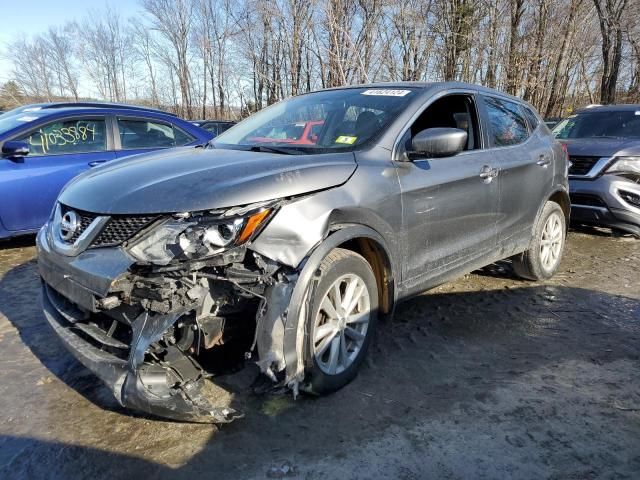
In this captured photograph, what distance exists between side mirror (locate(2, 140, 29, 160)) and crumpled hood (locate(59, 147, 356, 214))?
8.41 feet

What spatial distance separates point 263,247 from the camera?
7.86ft

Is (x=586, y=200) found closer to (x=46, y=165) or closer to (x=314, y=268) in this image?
(x=314, y=268)

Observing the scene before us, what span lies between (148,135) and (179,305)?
4.56m

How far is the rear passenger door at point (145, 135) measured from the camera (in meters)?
6.04

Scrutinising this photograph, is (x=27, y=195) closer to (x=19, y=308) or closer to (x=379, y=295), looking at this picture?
(x=19, y=308)

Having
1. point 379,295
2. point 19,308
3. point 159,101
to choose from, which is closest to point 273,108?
point 379,295

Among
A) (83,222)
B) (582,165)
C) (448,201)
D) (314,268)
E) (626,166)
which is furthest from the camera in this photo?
(582,165)

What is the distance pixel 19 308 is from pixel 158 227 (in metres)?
2.49

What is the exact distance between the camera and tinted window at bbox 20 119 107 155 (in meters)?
5.48

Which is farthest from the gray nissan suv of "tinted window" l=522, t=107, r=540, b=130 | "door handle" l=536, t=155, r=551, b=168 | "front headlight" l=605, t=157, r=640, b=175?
"front headlight" l=605, t=157, r=640, b=175

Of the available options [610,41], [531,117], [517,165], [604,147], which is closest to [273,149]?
[517,165]

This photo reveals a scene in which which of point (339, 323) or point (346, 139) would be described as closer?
point (339, 323)

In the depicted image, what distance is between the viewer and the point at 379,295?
3160 mm

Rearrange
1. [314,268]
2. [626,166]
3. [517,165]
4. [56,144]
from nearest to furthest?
[314,268]
[517,165]
[56,144]
[626,166]
